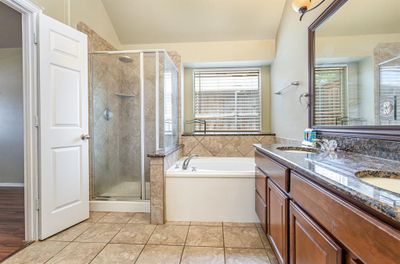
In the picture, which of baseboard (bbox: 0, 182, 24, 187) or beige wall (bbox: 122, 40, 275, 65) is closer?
beige wall (bbox: 122, 40, 275, 65)

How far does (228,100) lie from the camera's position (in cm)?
383

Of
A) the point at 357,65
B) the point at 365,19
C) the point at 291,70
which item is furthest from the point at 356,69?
the point at 291,70

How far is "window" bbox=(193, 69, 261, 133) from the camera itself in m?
3.79

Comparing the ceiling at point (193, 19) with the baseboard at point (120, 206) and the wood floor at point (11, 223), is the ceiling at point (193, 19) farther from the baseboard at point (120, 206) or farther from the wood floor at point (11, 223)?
the wood floor at point (11, 223)

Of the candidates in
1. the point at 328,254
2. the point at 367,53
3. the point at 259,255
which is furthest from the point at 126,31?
the point at 328,254

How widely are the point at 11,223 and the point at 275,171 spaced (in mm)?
2641

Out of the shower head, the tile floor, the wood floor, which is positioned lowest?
the tile floor

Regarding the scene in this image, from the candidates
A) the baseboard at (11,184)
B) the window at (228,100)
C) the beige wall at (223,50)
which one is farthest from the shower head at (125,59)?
the baseboard at (11,184)

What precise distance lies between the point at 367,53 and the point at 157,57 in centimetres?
223

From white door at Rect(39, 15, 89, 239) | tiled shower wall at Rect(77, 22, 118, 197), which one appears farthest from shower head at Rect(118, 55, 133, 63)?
white door at Rect(39, 15, 89, 239)

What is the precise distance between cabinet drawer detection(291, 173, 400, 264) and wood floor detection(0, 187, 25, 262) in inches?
87.6

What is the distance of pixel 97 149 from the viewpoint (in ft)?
9.29

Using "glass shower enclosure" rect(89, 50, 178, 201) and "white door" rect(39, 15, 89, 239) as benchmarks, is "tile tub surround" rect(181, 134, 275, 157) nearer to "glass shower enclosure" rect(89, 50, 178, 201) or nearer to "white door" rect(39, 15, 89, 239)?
"glass shower enclosure" rect(89, 50, 178, 201)

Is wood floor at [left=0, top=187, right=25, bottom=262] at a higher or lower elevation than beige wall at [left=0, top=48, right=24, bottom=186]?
lower
